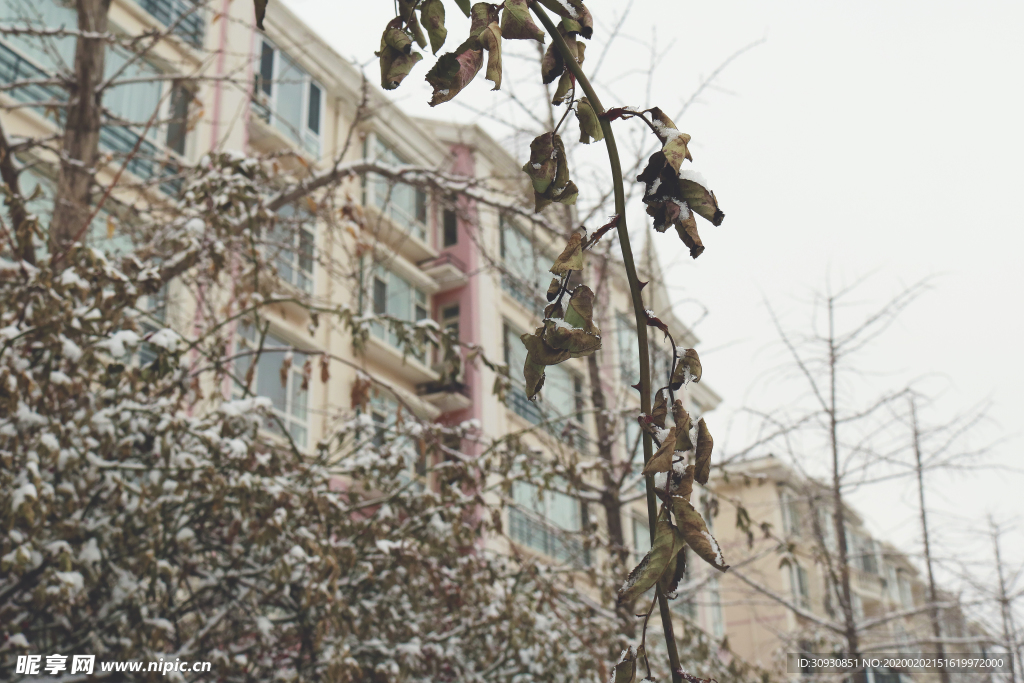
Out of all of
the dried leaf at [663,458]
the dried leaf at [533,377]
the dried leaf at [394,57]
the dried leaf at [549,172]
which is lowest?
the dried leaf at [663,458]

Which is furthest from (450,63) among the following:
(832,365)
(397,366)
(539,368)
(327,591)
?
(397,366)

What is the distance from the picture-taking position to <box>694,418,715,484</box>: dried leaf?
92 cm

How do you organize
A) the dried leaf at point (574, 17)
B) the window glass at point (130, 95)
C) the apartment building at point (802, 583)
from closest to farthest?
the dried leaf at point (574, 17), the apartment building at point (802, 583), the window glass at point (130, 95)

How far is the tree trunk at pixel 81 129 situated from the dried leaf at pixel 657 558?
6.49 metres

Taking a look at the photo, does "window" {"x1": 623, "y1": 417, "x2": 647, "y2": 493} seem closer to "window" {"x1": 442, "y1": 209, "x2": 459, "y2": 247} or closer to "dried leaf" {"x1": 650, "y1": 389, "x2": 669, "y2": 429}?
"dried leaf" {"x1": 650, "y1": 389, "x2": 669, "y2": 429}

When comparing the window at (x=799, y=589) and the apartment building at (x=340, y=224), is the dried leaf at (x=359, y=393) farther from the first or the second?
the window at (x=799, y=589)

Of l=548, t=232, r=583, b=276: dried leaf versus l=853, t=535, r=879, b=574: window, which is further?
l=853, t=535, r=879, b=574: window

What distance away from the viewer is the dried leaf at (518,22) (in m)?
0.95

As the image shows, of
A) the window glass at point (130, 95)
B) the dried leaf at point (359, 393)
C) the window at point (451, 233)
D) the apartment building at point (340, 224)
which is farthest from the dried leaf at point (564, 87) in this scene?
the window at point (451, 233)

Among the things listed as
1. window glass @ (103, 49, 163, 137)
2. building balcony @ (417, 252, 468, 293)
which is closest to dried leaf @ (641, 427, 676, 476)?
window glass @ (103, 49, 163, 137)

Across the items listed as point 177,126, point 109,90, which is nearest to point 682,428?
point 109,90

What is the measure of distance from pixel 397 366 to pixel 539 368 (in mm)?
19029

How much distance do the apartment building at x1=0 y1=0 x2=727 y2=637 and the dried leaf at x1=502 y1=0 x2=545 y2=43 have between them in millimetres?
5958

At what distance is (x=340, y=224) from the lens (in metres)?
10.9
